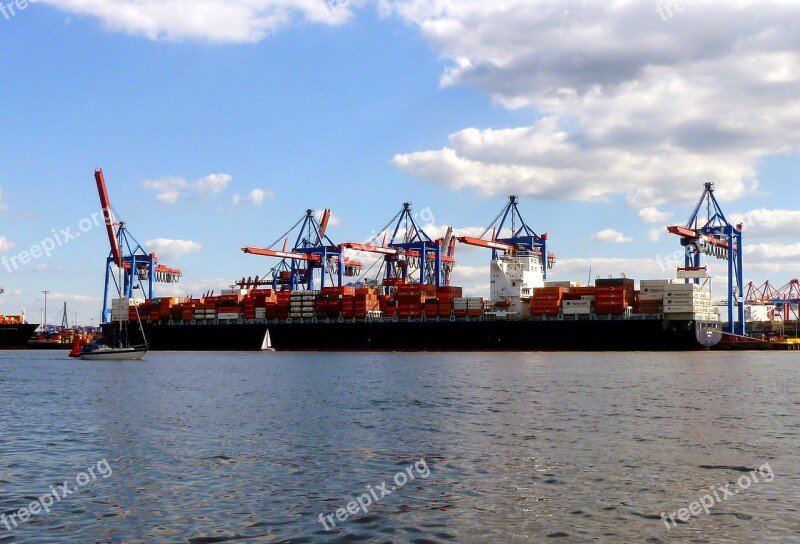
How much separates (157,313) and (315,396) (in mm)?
93992

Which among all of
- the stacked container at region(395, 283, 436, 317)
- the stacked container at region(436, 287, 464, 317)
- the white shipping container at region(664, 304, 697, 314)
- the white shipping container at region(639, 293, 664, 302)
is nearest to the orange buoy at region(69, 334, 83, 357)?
the stacked container at region(395, 283, 436, 317)

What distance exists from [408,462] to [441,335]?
85.5 m

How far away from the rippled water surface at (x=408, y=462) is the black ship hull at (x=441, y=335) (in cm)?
5281

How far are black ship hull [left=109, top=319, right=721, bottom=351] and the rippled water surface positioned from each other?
52813mm

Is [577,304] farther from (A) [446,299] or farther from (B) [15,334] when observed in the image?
(B) [15,334]

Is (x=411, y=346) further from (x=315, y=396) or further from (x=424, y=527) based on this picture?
(x=424, y=527)

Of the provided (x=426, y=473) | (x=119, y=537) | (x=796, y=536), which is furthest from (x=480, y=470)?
(x=119, y=537)

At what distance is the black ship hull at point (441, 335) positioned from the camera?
97.8 metres

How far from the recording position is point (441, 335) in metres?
107

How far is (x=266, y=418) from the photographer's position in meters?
32.2

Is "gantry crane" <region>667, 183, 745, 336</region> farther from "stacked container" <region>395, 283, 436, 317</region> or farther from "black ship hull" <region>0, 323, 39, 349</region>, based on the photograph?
"black ship hull" <region>0, 323, 39, 349</region>

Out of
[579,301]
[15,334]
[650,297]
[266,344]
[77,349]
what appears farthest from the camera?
[15,334]

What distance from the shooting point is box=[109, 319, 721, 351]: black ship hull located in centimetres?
9775

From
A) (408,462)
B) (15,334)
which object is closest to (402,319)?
(15,334)
